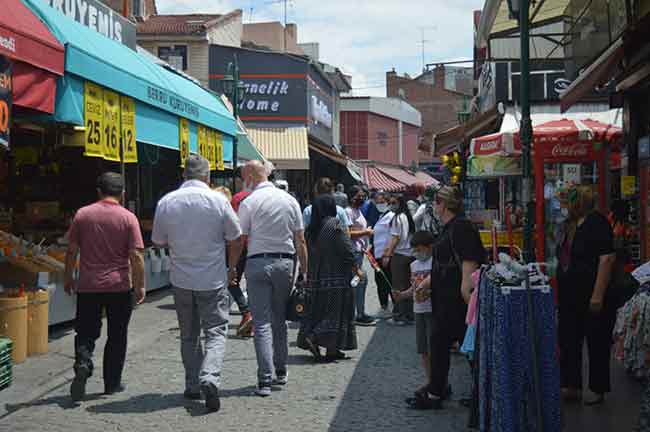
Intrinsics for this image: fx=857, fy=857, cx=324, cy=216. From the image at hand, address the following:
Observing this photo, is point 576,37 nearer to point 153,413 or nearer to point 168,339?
point 168,339

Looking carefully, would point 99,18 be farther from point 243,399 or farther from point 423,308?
point 423,308

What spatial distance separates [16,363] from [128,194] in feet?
28.3

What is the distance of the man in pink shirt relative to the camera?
22.1ft

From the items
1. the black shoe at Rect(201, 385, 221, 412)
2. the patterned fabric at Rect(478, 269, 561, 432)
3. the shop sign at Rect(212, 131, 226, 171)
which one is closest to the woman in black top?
the patterned fabric at Rect(478, 269, 561, 432)

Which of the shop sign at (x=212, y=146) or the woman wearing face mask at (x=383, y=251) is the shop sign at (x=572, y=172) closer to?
the woman wearing face mask at (x=383, y=251)

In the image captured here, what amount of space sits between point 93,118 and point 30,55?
1.58m

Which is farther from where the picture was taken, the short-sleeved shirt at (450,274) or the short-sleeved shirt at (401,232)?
the short-sleeved shirt at (401,232)

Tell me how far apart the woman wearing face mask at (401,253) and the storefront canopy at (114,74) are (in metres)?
3.59

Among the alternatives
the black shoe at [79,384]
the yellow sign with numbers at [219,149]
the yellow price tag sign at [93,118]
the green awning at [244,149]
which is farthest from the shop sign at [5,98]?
the green awning at [244,149]

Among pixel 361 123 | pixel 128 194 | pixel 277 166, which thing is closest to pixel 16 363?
pixel 128 194

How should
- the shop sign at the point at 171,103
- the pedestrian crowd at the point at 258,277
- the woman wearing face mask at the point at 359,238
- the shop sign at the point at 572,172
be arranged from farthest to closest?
the shop sign at the point at 171,103 → the shop sign at the point at 572,172 → the woman wearing face mask at the point at 359,238 → the pedestrian crowd at the point at 258,277

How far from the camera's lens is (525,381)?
510 cm

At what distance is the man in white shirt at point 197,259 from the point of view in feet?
21.7

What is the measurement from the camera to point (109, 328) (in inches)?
272
